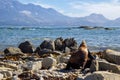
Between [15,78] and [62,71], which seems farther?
[62,71]

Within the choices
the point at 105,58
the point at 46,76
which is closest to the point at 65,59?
the point at 105,58

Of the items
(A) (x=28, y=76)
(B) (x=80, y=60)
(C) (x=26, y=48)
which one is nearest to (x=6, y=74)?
(A) (x=28, y=76)

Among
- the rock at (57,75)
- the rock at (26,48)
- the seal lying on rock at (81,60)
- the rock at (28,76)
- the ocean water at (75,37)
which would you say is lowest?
the ocean water at (75,37)

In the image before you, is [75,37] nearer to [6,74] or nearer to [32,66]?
[32,66]

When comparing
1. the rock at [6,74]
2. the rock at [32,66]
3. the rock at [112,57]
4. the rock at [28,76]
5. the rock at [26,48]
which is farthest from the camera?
the rock at [26,48]

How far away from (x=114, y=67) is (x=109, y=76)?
345 cm

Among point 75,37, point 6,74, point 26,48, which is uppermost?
point 6,74

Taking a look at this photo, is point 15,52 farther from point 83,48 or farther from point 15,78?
point 15,78

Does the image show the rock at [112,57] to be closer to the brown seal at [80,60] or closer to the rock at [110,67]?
the brown seal at [80,60]

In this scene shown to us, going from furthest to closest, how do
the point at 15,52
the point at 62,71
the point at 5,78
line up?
the point at 15,52, the point at 62,71, the point at 5,78

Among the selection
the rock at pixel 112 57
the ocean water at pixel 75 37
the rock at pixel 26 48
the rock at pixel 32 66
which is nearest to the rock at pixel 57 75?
the rock at pixel 32 66

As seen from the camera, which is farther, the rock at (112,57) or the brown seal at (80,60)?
the rock at (112,57)

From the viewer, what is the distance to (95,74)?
1152cm

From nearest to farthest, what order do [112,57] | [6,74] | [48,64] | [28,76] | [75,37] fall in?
[28,76] → [6,74] → [112,57] → [48,64] → [75,37]
